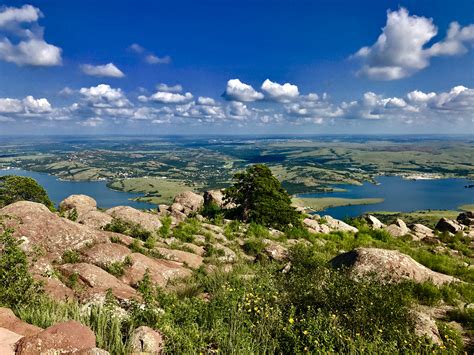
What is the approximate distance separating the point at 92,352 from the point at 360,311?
22.1ft

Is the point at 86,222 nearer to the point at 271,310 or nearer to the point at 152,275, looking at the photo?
the point at 152,275

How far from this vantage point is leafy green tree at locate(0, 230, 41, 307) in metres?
8.62

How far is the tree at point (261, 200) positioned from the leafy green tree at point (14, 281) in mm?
22694

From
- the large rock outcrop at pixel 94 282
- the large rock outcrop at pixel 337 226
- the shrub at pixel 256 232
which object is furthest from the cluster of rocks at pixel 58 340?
the large rock outcrop at pixel 337 226

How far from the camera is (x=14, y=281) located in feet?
29.3

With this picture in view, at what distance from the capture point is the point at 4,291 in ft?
28.1

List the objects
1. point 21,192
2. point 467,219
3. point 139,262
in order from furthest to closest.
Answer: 1. point 21,192
2. point 467,219
3. point 139,262

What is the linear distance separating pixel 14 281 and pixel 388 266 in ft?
43.9

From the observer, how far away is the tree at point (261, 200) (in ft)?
101

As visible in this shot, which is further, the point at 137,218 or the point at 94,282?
the point at 137,218

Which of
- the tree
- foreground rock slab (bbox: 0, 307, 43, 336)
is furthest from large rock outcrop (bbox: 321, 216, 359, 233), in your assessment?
foreground rock slab (bbox: 0, 307, 43, 336)

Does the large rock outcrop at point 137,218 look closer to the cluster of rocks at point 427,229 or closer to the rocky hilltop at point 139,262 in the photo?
the rocky hilltop at point 139,262

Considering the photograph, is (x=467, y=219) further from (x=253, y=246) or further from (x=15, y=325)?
(x=15, y=325)

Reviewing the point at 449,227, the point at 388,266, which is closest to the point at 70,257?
the point at 388,266
